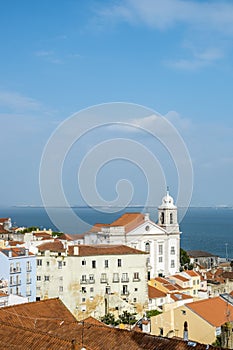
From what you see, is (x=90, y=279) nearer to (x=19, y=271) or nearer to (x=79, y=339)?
(x=19, y=271)

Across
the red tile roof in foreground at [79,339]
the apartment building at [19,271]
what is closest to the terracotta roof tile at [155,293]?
the apartment building at [19,271]

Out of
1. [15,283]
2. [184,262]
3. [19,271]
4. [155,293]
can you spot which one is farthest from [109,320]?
[184,262]

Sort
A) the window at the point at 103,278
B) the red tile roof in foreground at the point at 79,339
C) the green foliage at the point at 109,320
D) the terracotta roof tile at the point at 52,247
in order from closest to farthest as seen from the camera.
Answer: the red tile roof in foreground at the point at 79,339, the green foliage at the point at 109,320, the terracotta roof tile at the point at 52,247, the window at the point at 103,278

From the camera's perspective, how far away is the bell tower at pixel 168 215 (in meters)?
49.9

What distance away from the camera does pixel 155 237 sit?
48.1 m

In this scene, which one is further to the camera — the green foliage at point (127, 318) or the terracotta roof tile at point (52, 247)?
the terracotta roof tile at point (52, 247)

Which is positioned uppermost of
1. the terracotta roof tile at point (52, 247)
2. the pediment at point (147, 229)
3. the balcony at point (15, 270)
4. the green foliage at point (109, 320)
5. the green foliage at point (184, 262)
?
the pediment at point (147, 229)

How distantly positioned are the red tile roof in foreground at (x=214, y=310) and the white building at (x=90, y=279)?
12365 mm

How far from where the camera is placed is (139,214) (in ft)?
166

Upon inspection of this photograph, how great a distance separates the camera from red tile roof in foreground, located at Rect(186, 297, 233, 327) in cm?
1908

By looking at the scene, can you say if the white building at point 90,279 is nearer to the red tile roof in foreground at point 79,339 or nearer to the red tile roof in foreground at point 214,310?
the red tile roof in foreground at point 214,310

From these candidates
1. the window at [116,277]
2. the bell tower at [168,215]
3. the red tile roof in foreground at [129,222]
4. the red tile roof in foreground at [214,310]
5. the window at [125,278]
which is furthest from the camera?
the bell tower at [168,215]

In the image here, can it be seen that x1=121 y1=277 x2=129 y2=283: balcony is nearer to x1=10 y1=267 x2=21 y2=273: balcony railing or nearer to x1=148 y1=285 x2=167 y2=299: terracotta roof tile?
x1=148 y1=285 x2=167 y2=299: terracotta roof tile

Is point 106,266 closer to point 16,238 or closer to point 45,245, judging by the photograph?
point 45,245
